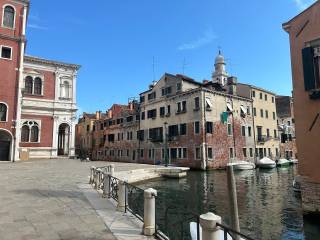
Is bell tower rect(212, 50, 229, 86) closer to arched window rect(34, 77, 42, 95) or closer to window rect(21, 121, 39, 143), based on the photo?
arched window rect(34, 77, 42, 95)

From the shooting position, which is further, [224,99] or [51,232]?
[224,99]

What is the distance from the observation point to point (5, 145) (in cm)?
2892

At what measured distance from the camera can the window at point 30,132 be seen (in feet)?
107

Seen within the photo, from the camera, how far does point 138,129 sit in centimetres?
4428

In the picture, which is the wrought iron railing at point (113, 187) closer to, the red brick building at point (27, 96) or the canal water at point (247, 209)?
the canal water at point (247, 209)

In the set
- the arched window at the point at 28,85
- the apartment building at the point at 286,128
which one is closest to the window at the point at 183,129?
the arched window at the point at 28,85

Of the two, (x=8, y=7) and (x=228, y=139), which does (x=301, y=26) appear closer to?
(x=228, y=139)

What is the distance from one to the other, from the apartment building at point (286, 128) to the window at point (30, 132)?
37.8 meters

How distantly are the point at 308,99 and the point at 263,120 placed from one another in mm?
34694

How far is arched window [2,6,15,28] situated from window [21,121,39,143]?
11197 mm

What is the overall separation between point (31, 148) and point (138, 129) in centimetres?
1673

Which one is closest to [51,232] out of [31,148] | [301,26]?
[301,26]

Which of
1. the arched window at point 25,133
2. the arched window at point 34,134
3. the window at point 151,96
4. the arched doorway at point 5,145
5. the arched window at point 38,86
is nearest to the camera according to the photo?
the arched doorway at point 5,145

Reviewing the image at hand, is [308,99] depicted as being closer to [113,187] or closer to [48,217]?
[113,187]
